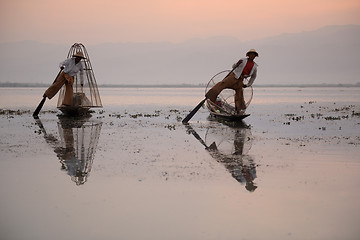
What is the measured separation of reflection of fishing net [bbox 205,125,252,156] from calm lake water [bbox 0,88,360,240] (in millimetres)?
47

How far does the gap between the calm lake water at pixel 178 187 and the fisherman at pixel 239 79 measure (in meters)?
4.02

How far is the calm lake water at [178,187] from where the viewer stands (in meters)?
5.48

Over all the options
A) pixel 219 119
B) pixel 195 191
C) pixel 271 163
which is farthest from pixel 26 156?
pixel 219 119

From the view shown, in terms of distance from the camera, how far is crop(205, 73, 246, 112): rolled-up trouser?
1677 centimetres

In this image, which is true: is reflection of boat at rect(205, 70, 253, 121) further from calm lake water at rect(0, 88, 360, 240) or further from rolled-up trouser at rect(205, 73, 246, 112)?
calm lake water at rect(0, 88, 360, 240)

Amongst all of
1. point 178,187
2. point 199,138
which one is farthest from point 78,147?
point 178,187

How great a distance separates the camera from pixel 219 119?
18.3 metres

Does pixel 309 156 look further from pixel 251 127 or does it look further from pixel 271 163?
pixel 251 127

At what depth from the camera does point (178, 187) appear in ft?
23.7

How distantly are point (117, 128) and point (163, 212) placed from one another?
379 inches

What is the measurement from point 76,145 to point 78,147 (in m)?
0.35

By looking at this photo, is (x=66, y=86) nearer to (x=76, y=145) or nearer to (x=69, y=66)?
(x=69, y=66)

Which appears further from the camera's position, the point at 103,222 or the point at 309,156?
the point at 309,156

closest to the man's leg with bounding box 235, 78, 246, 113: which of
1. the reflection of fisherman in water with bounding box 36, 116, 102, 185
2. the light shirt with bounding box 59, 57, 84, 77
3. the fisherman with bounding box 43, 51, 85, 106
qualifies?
the reflection of fisherman in water with bounding box 36, 116, 102, 185
